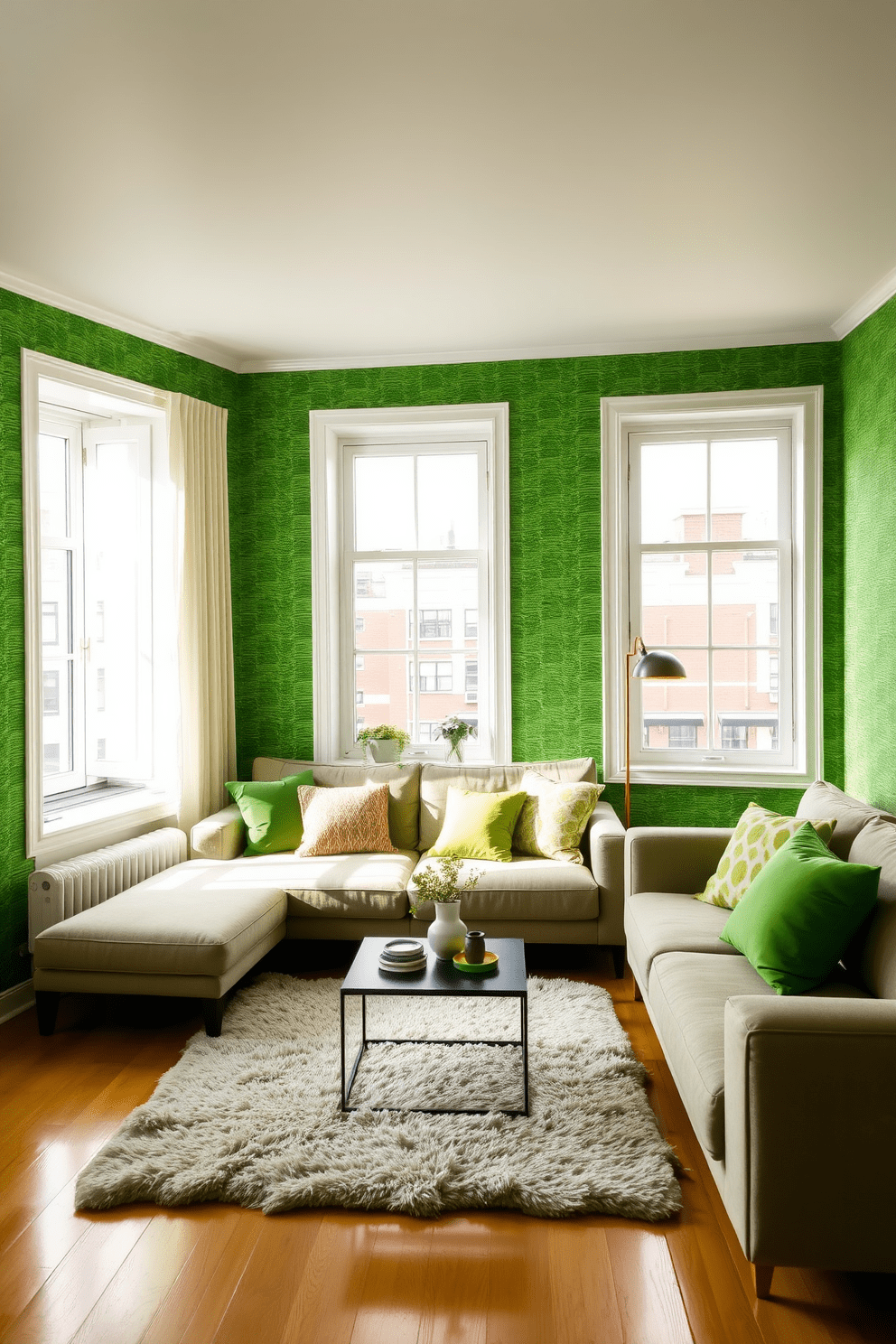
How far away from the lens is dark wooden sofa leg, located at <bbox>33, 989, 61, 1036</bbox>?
3.36m

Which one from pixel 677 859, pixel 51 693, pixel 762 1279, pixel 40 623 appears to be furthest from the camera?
pixel 51 693

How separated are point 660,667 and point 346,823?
1627 mm

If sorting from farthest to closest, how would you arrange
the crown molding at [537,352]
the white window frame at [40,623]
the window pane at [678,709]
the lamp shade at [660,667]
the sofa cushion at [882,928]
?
1. the window pane at [678,709]
2. the crown molding at [537,352]
3. the lamp shade at [660,667]
4. the white window frame at [40,623]
5. the sofa cushion at [882,928]

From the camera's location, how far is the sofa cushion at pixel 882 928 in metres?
2.41

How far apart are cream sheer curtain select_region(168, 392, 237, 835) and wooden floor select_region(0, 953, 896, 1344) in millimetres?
2255

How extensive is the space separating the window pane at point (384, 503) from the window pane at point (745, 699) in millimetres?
1829

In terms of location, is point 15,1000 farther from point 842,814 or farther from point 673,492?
point 673,492

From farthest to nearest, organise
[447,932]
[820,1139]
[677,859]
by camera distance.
Result: [677,859] < [447,932] < [820,1139]

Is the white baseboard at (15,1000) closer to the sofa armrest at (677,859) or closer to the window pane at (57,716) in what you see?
the window pane at (57,716)

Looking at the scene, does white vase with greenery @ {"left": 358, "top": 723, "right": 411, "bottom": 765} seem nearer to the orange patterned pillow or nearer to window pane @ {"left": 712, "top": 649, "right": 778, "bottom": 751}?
the orange patterned pillow

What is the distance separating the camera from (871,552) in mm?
4023

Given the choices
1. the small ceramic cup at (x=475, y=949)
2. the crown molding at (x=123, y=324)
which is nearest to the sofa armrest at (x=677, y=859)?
the small ceramic cup at (x=475, y=949)

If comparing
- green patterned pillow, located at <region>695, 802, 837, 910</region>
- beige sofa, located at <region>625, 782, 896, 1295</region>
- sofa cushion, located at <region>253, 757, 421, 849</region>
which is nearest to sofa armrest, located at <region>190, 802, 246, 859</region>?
sofa cushion, located at <region>253, 757, 421, 849</region>

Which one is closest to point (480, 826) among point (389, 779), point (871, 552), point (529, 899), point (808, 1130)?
point (529, 899)
